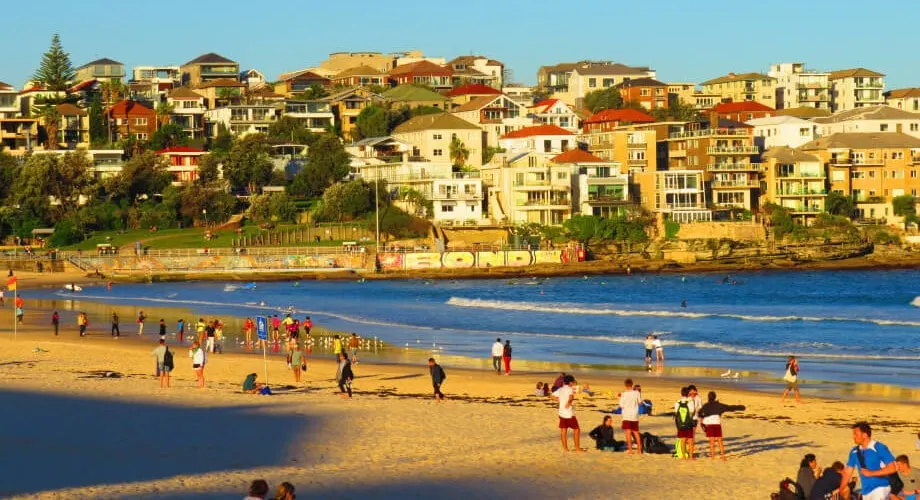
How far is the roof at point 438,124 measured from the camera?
95.3m

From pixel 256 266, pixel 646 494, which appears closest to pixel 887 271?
pixel 256 266

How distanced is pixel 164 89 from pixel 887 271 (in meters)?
73.2

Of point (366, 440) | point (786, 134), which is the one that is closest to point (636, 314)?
point (366, 440)

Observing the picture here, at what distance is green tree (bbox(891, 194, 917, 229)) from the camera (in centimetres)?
8696

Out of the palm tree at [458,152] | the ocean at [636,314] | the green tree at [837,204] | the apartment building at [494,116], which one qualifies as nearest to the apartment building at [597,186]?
the ocean at [636,314]

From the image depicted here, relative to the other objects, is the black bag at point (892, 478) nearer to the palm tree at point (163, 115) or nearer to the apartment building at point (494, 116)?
the apartment building at point (494, 116)

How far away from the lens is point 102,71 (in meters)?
132

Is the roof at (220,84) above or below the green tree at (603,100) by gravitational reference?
above

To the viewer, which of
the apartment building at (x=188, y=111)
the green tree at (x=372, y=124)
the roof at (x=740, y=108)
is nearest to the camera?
the green tree at (x=372, y=124)

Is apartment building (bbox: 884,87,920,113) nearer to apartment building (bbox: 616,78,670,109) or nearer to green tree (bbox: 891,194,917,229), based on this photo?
apartment building (bbox: 616,78,670,109)

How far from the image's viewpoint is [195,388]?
24953mm

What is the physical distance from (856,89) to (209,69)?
64.6 metres

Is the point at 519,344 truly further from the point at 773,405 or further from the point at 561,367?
the point at 773,405

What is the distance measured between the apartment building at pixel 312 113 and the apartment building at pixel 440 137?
11.1m
